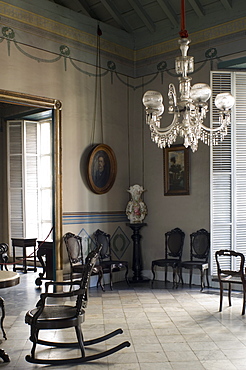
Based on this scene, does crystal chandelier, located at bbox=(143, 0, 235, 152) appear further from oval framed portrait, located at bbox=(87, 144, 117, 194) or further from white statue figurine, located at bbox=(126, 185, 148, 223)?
white statue figurine, located at bbox=(126, 185, 148, 223)

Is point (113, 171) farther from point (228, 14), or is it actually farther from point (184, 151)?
point (228, 14)

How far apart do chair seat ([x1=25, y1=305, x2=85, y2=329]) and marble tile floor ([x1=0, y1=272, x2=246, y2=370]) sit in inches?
16.0

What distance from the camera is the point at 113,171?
901 cm

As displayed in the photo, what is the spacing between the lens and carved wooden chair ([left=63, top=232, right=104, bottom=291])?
25.5 ft

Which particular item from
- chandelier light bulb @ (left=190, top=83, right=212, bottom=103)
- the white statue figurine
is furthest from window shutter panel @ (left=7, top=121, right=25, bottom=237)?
chandelier light bulb @ (left=190, top=83, right=212, bottom=103)

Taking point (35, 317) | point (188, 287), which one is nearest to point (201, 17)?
point (188, 287)

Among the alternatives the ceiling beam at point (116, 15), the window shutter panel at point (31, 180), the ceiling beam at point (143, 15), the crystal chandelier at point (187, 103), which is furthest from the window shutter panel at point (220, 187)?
the window shutter panel at point (31, 180)

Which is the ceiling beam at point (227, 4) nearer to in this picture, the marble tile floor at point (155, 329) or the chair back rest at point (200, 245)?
the chair back rest at point (200, 245)

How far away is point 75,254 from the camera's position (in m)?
8.00

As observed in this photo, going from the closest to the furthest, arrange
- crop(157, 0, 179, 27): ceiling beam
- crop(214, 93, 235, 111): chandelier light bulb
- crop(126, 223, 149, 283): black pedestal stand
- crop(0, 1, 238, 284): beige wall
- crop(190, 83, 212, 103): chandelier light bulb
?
crop(190, 83, 212, 103): chandelier light bulb
crop(214, 93, 235, 111): chandelier light bulb
crop(0, 1, 238, 284): beige wall
crop(157, 0, 179, 27): ceiling beam
crop(126, 223, 149, 283): black pedestal stand

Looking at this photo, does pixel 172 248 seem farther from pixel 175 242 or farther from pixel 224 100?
pixel 224 100

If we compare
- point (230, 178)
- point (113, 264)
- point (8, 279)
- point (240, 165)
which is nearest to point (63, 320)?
point (8, 279)

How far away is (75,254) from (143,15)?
4.87 metres

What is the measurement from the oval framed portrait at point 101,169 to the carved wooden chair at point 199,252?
77.2 inches
